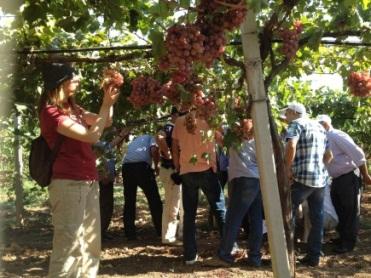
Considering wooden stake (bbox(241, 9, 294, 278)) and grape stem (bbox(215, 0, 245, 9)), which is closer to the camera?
grape stem (bbox(215, 0, 245, 9))

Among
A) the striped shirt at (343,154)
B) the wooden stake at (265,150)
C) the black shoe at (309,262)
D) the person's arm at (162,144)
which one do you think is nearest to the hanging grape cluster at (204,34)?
the wooden stake at (265,150)

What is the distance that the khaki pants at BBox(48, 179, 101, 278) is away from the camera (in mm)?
3715

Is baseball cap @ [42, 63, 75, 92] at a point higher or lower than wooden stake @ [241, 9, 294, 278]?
higher

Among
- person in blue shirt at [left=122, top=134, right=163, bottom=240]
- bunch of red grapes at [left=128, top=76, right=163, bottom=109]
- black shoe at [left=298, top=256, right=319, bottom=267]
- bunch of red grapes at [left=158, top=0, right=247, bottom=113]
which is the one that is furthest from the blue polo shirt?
bunch of red grapes at [left=158, top=0, right=247, bottom=113]

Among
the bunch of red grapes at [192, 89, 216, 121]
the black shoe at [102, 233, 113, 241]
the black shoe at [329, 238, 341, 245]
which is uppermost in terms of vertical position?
the bunch of red grapes at [192, 89, 216, 121]

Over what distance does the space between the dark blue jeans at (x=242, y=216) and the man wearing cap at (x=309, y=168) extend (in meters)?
0.41

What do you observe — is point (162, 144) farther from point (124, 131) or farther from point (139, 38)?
point (139, 38)

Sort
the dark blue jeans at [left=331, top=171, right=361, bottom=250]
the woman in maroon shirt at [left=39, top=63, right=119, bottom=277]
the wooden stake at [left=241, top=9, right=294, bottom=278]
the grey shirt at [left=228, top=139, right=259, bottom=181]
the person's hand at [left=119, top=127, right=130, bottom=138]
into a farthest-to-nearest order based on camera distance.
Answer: the dark blue jeans at [left=331, top=171, right=361, bottom=250] → the grey shirt at [left=228, top=139, right=259, bottom=181] → the person's hand at [left=119, top=127, right=130, bottom=138] → the woman in maroon shirt at [left=39, top=63, right=119, bottom=277] → the wooden stake at [left=241, top=9, right=294, bottom=278]

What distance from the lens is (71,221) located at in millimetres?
3721

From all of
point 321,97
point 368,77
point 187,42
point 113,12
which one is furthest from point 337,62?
point 321,97

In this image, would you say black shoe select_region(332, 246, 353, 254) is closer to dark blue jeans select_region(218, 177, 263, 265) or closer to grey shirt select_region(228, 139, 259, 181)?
dark blue jeans select_region(218, 177, 263, 265)

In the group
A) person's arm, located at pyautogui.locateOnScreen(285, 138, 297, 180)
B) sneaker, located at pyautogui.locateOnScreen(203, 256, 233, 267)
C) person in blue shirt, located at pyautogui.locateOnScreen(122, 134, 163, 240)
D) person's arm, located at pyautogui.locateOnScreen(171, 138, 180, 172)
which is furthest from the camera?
person in blue shirt, located at pyautogui.locateOnScreen(122, 134, 163, 240)

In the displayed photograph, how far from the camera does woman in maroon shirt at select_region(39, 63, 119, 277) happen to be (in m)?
3.63

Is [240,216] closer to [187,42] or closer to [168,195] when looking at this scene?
[168,195]
